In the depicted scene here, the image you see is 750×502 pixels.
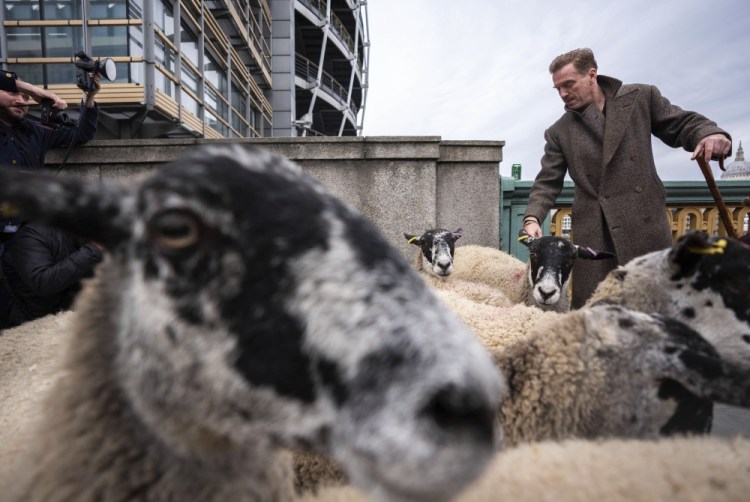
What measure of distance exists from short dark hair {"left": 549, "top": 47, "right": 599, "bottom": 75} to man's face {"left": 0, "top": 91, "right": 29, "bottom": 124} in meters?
4.67

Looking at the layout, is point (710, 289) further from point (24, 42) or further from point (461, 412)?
point (24, 42)

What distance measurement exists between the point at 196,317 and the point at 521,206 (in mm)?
6705

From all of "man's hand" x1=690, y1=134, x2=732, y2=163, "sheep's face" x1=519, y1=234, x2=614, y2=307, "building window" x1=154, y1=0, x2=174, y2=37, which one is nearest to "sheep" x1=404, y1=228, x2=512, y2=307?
"sheep's face" x1=519, y1=234, x2=614, y2=307

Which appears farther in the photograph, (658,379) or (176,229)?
(658,379)

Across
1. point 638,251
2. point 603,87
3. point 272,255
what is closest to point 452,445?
point 272,255

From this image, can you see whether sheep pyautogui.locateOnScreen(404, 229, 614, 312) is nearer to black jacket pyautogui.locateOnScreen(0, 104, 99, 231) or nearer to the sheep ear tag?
the sheep ear tag

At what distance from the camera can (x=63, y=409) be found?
3.71ft

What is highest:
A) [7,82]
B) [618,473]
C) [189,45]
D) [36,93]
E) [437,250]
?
[189,45]

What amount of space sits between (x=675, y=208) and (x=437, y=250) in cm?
434

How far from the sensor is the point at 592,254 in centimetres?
364

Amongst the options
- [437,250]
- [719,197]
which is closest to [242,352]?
[719,197]

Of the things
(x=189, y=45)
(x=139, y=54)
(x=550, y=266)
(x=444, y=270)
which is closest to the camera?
(x=550, y=266)

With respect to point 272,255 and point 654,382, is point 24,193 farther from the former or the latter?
point 654,382

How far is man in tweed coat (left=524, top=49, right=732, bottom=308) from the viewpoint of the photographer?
11.2 ft
